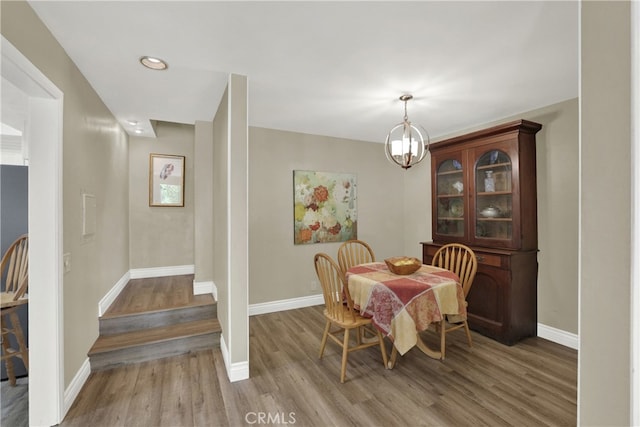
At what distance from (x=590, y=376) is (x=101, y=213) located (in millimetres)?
3540

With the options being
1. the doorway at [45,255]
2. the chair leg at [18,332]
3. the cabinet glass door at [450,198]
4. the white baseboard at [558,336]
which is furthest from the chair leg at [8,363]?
the white baseboard at [558,336]

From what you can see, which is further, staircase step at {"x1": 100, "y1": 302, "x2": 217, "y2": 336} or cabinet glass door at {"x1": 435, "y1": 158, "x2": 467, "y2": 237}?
cabinet glass door at {"x1": 435, "y1": 158, "x2": 467, "y2": 237}

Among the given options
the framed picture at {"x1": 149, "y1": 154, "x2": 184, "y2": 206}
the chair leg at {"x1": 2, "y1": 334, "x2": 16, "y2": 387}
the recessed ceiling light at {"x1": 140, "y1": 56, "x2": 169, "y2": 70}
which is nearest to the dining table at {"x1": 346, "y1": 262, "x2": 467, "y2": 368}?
the recessed ceiling light at {"x1": 140, "y1": 56, "x2": 169, "y2": 70}

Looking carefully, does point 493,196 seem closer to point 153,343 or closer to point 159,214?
point 153,343

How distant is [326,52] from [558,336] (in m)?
3.54

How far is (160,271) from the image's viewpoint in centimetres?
423

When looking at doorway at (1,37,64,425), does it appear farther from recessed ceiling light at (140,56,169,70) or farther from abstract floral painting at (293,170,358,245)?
abstract floral painting at (293,170,358,245)

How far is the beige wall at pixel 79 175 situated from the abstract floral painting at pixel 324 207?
213 centimetres

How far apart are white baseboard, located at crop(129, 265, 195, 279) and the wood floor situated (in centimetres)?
193

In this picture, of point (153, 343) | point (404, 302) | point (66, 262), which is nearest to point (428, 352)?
point (404, 302)

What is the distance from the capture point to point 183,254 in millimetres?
4383

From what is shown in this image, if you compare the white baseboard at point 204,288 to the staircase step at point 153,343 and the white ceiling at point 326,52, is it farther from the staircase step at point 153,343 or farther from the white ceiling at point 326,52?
the white ceiling at point 326,52

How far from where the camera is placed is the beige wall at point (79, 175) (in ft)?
5.09

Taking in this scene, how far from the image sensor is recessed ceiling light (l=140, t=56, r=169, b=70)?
2.01 m
